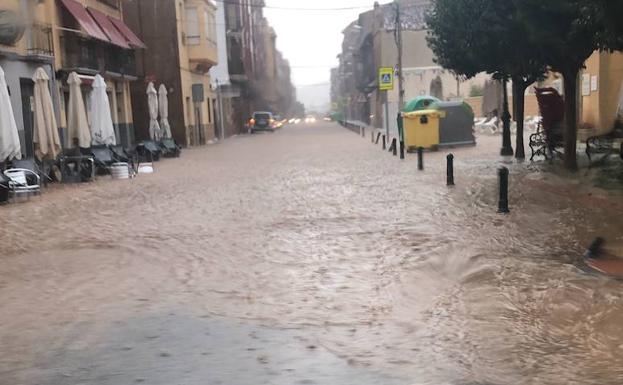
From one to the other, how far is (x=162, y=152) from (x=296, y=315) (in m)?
22.7

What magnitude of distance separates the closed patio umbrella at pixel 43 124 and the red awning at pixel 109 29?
8665 millimetres

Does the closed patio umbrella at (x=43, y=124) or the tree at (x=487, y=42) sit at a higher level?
the tree at (x=487, y=42)

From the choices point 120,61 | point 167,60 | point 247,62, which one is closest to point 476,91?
point 167,60

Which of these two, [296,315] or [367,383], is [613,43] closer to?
[296,315]

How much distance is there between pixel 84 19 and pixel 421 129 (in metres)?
11.9

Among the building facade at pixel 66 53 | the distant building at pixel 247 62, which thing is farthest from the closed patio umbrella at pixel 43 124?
the distant building at pixel 247 62

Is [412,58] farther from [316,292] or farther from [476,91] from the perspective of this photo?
[316,292]

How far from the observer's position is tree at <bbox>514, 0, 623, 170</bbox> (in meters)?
8.75

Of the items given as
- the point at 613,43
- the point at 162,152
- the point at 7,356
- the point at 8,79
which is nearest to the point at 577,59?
the point at 613,43

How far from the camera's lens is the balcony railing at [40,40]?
1944 centimetres

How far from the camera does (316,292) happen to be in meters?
6.52

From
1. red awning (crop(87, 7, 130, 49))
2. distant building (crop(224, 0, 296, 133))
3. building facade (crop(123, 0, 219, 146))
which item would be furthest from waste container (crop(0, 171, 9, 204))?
distant building (crop(224, 0, 296, 133))

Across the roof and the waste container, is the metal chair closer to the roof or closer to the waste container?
the waste container

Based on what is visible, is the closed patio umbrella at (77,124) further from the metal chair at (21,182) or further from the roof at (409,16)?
the roof at (409,16)
